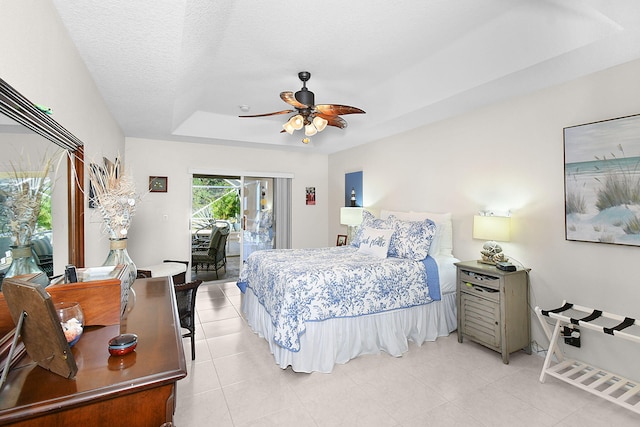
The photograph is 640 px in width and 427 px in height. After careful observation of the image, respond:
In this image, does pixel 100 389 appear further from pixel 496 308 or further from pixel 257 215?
pixel 257 215

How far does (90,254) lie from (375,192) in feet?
12.6

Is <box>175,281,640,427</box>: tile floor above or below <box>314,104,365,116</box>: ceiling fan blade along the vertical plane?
below

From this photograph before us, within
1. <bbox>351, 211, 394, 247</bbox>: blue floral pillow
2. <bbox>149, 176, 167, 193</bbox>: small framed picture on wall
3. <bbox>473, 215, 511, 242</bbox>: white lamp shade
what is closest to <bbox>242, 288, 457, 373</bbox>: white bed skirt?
<bbox>473, 215, 511, 242</bbox>: white lamp shade

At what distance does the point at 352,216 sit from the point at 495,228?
2.44 m

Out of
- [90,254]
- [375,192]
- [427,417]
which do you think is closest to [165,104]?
[90,254]

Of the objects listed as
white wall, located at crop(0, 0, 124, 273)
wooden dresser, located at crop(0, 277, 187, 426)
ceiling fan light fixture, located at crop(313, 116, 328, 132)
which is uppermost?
ceiling fan light fixture, located at crop(313, 116, 328, 132)

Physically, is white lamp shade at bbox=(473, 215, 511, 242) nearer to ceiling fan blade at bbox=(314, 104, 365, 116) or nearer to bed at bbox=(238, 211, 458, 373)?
bed at bbox=(238, 211, 458, 373)

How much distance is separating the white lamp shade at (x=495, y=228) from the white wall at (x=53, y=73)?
3.32 meters

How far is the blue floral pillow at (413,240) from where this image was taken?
3.32 meters

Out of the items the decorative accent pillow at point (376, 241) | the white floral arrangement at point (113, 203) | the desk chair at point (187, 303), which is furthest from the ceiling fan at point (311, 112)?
the desk chair at point (187, 303)

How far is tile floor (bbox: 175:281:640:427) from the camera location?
6.67ft

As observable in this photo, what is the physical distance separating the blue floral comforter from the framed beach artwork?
134 centimetres

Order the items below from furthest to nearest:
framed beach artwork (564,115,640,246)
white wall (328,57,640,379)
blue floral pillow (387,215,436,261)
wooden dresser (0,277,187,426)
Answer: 1. blue floral pillow (387,215,436,261)
2. white wall (328,57,640,379)
3. framed beach artwork (564,115,640,246)
4. wooden dresser (0,277,187,426)

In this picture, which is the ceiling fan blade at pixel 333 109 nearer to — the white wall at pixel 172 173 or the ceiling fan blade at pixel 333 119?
the ceiling fan blade at pixel 333 119
